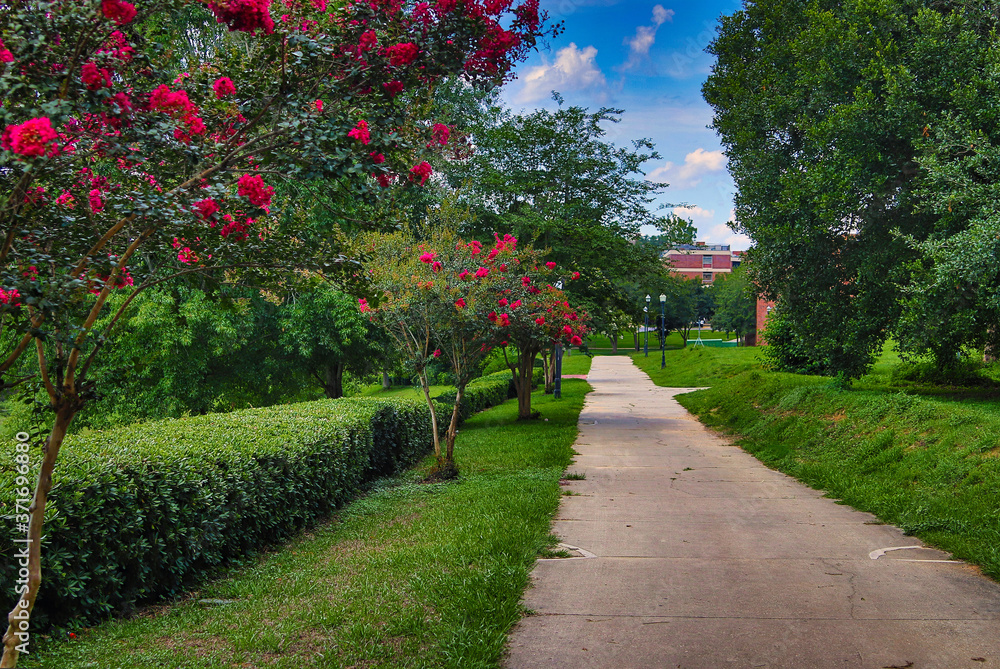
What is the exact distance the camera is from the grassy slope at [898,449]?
7.27m

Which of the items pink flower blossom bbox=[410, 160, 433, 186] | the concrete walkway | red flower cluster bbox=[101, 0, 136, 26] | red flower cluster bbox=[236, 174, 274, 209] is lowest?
the concrete walkway

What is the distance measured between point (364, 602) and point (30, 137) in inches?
140

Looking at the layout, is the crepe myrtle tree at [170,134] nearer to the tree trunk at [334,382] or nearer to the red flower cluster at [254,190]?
the red flower cluster at [254,190]

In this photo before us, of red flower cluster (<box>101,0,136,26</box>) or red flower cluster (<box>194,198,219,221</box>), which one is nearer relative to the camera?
red flower cluster (<box>101,0,136,26</box>)

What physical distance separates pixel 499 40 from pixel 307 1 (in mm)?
1039

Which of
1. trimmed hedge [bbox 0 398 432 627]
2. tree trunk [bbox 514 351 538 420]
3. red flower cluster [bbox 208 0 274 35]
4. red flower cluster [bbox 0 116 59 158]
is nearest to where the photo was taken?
red flower cluster [bbox 0 116 59 158]

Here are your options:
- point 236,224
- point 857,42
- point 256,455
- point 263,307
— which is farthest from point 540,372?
point 236,224

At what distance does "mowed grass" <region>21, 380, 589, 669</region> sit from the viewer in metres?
4.09

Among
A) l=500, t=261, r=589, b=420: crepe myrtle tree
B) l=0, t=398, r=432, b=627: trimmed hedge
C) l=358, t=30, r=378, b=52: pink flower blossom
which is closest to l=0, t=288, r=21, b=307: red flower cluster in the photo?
l=0, t=398, r=432, b=627: trimmed hedge

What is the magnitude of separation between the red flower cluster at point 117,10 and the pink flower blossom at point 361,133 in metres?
1.05

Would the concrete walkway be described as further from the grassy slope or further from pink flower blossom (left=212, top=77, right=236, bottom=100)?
pink flower blossom (left=212, top=77, right=236, bottom=100)

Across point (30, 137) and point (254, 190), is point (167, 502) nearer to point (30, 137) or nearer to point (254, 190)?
point (254, 190)

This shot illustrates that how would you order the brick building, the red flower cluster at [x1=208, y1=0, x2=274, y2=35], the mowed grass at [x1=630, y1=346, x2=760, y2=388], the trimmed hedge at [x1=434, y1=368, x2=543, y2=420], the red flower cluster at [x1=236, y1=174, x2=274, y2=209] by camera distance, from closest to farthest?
the red flower cluster at [x1=208, y1=0, x2=274, y2=35] < the red flower cluster at [x1=236, y1=174, x2=274, y2=209] < the trimmed hedge at [x1=434, y1=368, x2=543, y2=420] < the mowed grass at [x1=630, y1=346, x2=760, y2=388] < the brick building

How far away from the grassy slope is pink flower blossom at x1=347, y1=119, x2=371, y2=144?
5.83 m
